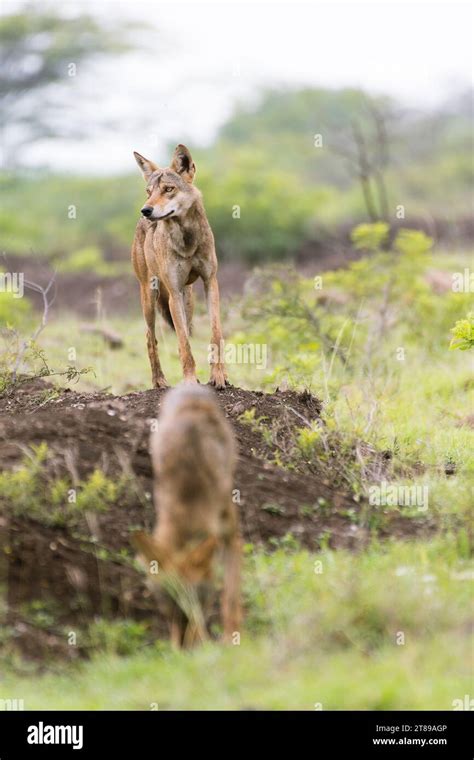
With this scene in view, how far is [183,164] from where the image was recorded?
10.3m

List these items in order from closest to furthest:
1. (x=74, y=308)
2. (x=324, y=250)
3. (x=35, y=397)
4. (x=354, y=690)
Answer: (x=354, y=690) < (x=35, y=397) < (x=74, y=308) < (x=324, y=250)

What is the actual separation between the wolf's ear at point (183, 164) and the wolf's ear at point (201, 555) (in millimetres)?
4913

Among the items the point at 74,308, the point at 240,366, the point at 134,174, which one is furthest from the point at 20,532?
the point at 134,174

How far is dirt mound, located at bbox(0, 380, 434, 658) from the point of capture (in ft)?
21.9

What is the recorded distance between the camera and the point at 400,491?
8.49 meters

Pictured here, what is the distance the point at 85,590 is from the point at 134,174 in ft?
124


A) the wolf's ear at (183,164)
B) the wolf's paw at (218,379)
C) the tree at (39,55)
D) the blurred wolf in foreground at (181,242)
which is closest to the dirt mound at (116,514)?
the wolf's paw at (218,379)

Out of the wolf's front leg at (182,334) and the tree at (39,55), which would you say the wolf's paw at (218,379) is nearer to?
the wolf's front leg at (182,334)

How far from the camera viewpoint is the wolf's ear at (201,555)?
602 cm

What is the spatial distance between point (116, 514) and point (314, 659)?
1894mm

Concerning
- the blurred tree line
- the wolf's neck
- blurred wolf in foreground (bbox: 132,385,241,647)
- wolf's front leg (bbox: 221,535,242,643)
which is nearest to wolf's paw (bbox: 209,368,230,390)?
the wolf's neck

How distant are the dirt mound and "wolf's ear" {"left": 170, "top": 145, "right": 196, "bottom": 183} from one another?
75.6 inches

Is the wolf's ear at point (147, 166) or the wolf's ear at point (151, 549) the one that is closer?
the wolf's ear at point (151, 549)

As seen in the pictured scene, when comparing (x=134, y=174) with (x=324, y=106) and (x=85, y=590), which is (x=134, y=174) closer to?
(x=324, y=106)
